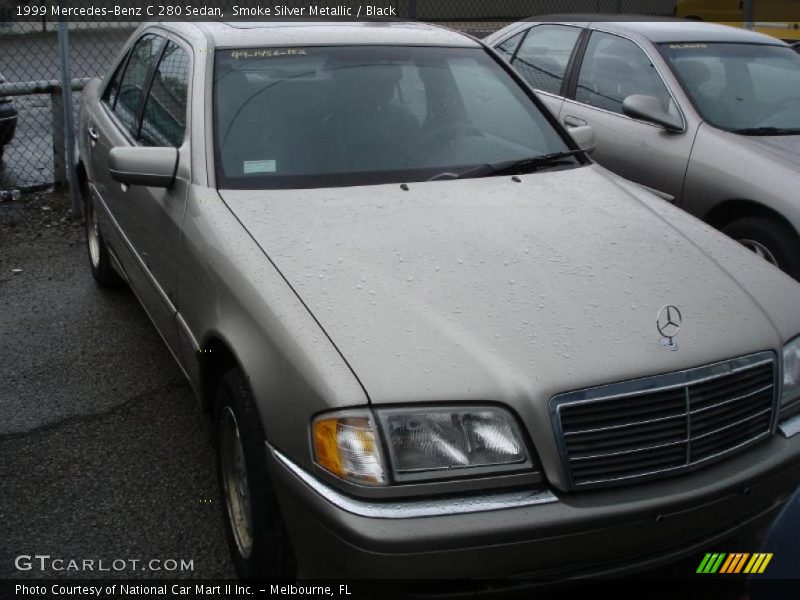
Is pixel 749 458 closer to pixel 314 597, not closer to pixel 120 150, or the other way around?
pixel 314 597

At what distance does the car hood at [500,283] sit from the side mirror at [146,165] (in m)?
0.35

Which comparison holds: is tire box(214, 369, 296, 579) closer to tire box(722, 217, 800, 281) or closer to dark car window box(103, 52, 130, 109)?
dark car window box(103, 52, 130, 109)

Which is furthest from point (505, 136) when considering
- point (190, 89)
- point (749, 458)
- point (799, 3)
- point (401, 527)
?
point (799, 3)

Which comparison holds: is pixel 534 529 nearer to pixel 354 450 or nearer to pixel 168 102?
pixel 354 450

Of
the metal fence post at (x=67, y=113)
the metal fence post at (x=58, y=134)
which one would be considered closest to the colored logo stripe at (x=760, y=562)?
the metal fence post at (x=67, y=113)

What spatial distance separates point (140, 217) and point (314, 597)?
81.3 inches

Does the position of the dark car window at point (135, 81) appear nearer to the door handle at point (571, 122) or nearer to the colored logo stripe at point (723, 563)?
the door handle at point (571, 122)

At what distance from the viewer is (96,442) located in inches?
152

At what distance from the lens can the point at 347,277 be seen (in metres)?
2.79

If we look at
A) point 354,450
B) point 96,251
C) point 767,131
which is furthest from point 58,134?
point 354,450

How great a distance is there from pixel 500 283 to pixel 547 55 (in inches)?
168

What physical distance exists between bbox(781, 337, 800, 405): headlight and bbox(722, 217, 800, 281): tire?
2125 mm

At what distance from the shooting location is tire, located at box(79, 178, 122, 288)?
538 centimetres

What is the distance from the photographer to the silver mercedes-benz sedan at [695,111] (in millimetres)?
4941
